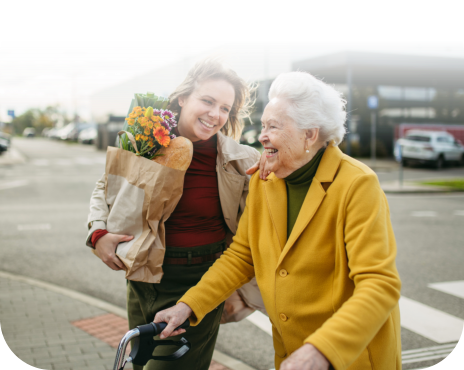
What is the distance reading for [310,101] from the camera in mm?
1854

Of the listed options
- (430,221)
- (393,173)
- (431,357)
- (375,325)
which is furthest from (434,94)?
(375,325)

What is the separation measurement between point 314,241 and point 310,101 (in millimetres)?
553

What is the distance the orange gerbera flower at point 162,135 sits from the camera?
220 cm

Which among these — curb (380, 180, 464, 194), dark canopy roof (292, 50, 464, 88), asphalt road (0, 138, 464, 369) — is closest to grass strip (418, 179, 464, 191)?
curb (380, 180, 464, 194)

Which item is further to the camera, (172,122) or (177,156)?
(172,122)

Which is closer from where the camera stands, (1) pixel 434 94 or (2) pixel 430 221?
(2) pixel 430 221

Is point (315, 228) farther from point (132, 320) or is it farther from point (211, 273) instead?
point (132, 320)

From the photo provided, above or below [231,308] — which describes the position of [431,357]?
below

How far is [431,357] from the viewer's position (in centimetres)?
374

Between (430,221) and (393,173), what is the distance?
11697mm

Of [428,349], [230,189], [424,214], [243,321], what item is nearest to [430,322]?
[428,349]

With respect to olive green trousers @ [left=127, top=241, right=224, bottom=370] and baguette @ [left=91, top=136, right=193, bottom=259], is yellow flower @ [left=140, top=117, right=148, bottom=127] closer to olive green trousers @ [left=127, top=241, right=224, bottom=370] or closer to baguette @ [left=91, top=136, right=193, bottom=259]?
baguette @ [left=91, top=136, right=193, bottom=259]

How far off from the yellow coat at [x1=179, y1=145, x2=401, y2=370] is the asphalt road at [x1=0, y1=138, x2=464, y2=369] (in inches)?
75.3

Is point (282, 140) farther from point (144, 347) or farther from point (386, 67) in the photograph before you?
point (386, 67)
